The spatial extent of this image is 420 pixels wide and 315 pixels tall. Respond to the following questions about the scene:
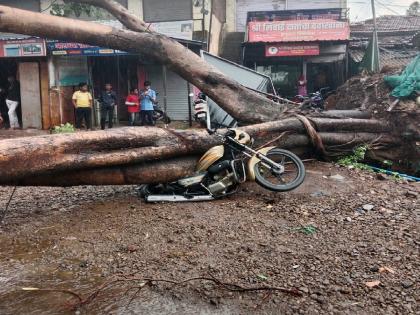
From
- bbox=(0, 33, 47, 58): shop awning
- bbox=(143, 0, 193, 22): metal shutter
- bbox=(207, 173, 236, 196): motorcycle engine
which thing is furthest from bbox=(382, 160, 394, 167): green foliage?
bbox=(143, 0, 193, 22): metal shutter

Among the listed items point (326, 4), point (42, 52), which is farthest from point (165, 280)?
point (326, 4)

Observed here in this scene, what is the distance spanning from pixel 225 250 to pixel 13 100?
44.4 feet

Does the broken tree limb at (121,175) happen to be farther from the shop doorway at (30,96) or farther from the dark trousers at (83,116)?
the shop doorway at (30,96)

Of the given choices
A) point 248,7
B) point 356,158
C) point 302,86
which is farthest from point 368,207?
point 248,7

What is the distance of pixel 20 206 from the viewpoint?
212 inches

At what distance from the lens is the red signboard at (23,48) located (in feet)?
48.4

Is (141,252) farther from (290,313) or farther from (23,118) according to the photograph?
(23,118)

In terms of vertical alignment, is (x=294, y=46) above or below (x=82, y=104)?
above

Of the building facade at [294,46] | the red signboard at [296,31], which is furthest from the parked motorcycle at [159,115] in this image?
the red signboard at [296,31]

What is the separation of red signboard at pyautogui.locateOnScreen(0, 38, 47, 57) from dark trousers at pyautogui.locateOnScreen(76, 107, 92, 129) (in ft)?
8.14

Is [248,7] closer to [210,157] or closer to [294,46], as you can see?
[294,46]

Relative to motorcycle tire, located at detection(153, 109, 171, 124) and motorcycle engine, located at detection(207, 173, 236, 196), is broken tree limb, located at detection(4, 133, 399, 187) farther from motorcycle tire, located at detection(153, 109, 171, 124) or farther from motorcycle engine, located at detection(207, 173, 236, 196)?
motorcycle tire, located at detection(153, 109, 171, 124)

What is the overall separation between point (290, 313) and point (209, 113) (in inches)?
278

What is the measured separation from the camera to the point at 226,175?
5.40 metres
